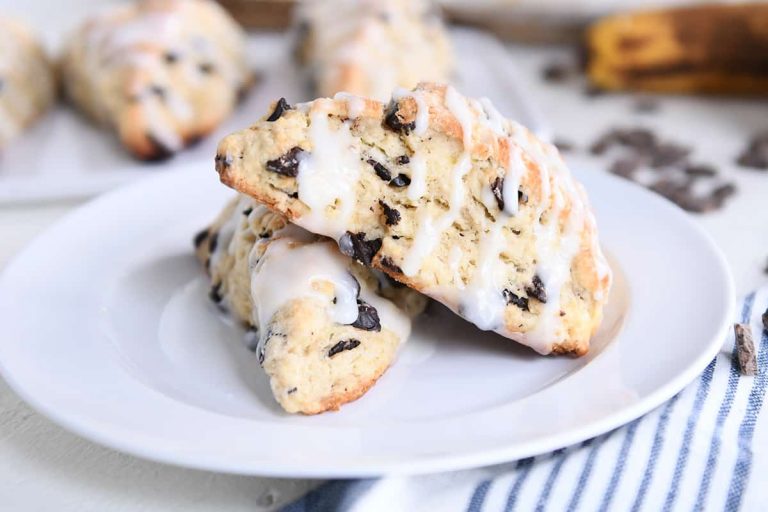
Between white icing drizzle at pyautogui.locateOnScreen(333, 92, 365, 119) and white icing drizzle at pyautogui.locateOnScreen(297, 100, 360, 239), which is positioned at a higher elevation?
white icing drizzle at pyautogui.locateOnScreen(333, 92, 365, 119)

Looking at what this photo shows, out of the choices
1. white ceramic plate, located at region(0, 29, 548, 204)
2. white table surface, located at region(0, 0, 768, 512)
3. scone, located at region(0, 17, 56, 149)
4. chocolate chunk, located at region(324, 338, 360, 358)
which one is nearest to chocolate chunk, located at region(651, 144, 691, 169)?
white table surface, located at region(0, 0, 768, 512)

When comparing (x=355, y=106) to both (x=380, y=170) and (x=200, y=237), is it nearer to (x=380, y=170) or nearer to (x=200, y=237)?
(x=380, y=170)

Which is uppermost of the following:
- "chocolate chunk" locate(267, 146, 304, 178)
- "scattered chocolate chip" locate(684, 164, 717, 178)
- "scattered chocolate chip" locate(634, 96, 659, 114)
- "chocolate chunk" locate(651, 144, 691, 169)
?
"chocolate chunk" locate(267, 146, 304, 178)

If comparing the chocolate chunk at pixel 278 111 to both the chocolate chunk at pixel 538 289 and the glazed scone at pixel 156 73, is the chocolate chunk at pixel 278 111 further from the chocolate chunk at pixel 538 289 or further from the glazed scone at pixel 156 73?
the glazed scone at pixel 156 73

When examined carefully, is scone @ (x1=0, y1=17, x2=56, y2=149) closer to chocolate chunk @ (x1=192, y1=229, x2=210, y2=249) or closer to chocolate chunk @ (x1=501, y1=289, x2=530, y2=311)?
chocolate chunk @ (x1=192, y1=229, x2=210, y2=249)

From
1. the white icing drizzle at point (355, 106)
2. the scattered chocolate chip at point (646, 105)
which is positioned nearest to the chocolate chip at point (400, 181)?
the white icing drizzle at point (355, 106)

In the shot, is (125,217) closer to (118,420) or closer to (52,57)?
(118,420)

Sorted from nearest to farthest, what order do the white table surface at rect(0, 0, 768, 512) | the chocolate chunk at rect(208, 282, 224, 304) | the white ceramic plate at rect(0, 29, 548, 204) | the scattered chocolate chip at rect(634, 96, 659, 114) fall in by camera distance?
1. the white table surface at rect(0, 0, 768, 512)
2. the chocolate chunk at rect(208, 282, 224, 304)
3. the white ceramic plate at rect(0, 29, 548, 204)
4. the scattered chocolate chip at rect(634, 96, 659, 114)

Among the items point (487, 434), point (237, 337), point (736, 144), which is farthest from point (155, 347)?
point (736, 144)

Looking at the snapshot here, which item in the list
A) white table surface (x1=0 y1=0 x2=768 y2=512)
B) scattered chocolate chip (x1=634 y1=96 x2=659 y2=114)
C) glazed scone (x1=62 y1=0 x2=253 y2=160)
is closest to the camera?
white table surface (x1=0 y1=0 x2=768 y2=512)
